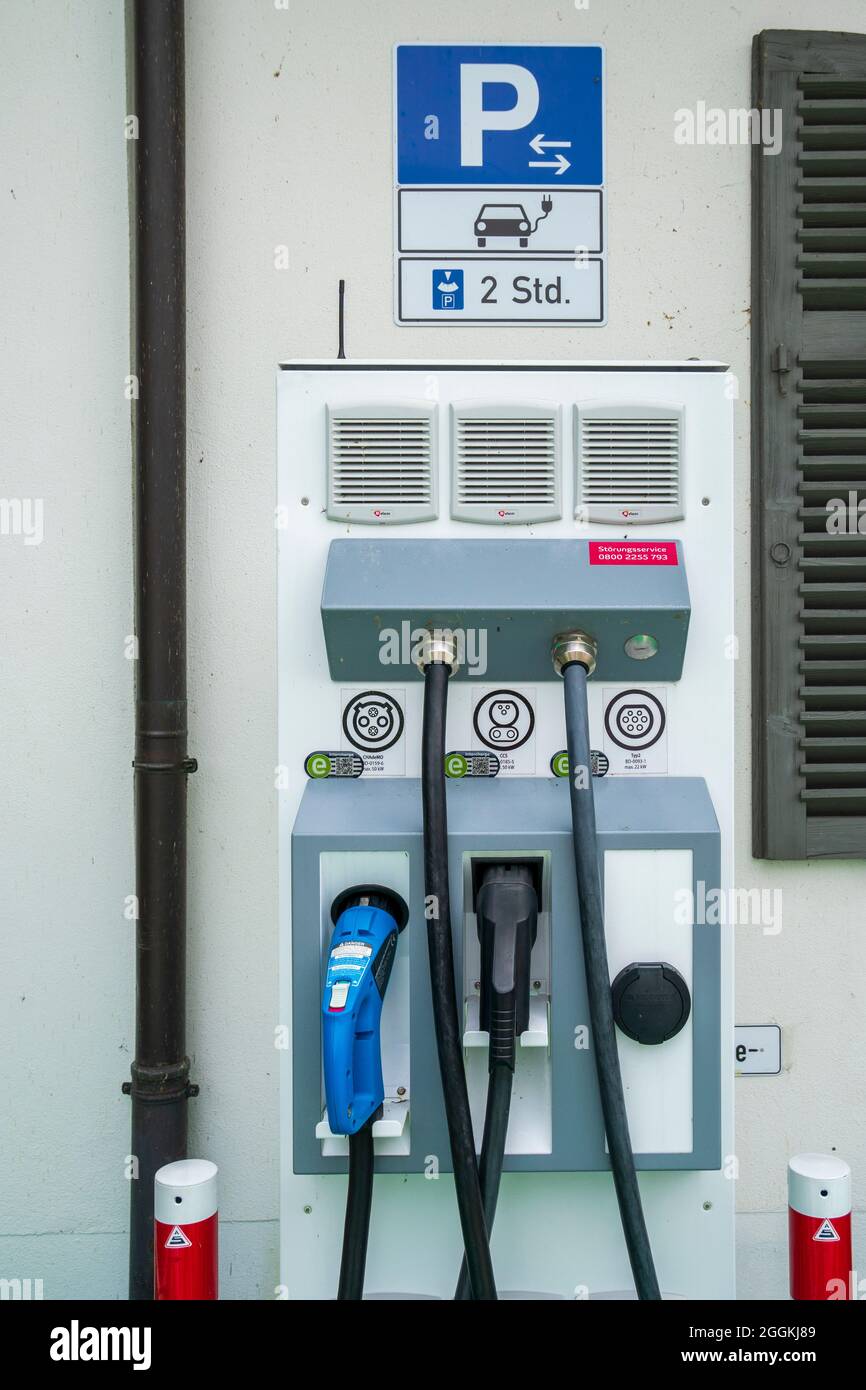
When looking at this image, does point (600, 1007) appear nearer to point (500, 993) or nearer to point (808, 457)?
point (500, 993)

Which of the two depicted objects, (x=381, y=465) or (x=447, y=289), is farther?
(x=447, y=289)

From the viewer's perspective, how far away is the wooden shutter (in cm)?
165

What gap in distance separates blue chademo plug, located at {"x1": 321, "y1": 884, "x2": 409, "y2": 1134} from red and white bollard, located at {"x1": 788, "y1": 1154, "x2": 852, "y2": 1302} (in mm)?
447

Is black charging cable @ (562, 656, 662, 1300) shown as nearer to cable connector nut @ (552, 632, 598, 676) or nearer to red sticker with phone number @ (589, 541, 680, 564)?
cable connector nut @ (552, 632, 598, 676)

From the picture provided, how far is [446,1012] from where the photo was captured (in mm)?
890

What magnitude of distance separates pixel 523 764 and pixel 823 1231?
0.56 metres

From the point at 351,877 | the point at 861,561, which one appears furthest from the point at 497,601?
the point at 861,561

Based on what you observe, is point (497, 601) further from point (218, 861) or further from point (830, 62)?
point (830, 62)

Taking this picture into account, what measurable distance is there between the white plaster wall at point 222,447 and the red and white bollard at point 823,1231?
80 centimetres

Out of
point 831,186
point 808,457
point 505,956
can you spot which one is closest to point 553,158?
point 831,186

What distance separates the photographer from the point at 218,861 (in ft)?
5.51

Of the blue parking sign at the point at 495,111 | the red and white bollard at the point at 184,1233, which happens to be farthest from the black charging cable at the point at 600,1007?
the blue parking sign at the point at 495,111

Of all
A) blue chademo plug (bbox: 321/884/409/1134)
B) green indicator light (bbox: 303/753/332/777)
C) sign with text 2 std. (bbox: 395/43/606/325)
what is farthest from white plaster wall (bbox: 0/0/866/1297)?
blue chademo plug (bbox: 321/884/409/1134)

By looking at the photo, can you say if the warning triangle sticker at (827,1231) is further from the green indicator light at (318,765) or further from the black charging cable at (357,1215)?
the green indicator light at (318,765)
